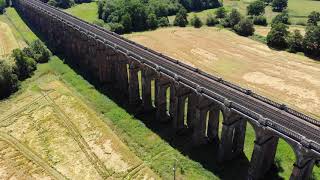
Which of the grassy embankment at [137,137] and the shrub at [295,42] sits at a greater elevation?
the shrub at [295,42]

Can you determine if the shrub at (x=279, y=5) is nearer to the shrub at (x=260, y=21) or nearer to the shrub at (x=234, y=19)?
the shrub at (x=260, y=21)

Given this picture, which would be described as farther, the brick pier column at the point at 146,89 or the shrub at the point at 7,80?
the shrub at the point at 7,80

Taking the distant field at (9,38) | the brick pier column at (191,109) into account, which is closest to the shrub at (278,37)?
the brick pier column at (191,109)

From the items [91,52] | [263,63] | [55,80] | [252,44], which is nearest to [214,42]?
[252,44]

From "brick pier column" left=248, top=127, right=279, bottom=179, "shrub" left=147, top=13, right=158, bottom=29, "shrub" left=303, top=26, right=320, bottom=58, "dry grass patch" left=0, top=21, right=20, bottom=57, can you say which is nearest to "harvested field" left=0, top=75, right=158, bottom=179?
"brick pier column" left=248, top=127, right=279, bottom=179

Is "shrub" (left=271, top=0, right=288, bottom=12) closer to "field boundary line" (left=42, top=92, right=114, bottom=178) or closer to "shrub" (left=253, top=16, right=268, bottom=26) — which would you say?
"shrub" (left=253, top=16, right=268, bottom=26)

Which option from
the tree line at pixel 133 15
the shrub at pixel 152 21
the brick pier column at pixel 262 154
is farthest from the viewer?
the shrub at pixel 152 21
